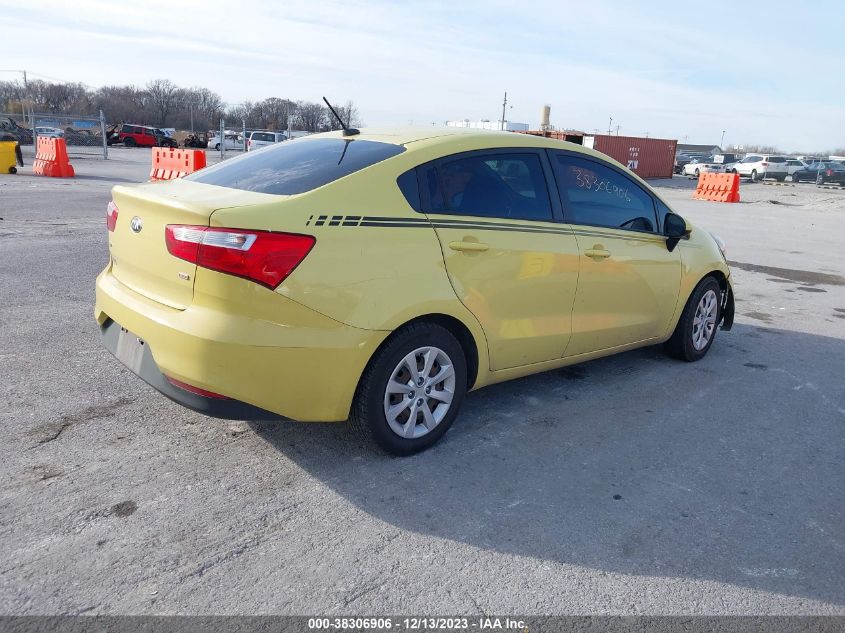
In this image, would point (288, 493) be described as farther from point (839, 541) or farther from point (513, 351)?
point (839, 541)

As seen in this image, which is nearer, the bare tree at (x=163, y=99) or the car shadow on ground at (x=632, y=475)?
the car shadow on ground at (x=632, y=475)

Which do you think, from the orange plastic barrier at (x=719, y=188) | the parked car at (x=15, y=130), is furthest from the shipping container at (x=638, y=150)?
the parked car at (x=15, y=130)

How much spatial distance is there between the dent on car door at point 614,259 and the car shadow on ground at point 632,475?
1.51 feet

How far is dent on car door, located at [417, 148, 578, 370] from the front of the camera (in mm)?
3803

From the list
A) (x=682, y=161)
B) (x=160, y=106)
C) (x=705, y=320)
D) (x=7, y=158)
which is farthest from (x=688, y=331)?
(x=160, y=106)

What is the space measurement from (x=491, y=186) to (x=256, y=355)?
1.75 metres

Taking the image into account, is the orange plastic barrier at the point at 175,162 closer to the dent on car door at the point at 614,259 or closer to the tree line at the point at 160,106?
the dent on car door at the point at 614,259

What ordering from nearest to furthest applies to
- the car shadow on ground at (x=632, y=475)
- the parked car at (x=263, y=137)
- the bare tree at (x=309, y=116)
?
the car shadow on ground at (x=632, y=475), the parked car at (x=263, y=137), the bare tree at (x=309, y=116)

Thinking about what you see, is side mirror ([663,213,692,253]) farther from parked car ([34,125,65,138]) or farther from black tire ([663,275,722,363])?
parked car ([34,125,65,138])

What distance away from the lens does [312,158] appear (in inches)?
156

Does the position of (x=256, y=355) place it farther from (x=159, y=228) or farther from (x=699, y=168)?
(x=699, y=168)

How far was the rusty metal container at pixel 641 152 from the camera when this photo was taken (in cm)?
3988

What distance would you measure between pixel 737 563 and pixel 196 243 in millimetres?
2735

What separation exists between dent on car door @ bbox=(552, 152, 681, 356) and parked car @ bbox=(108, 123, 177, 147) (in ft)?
165
